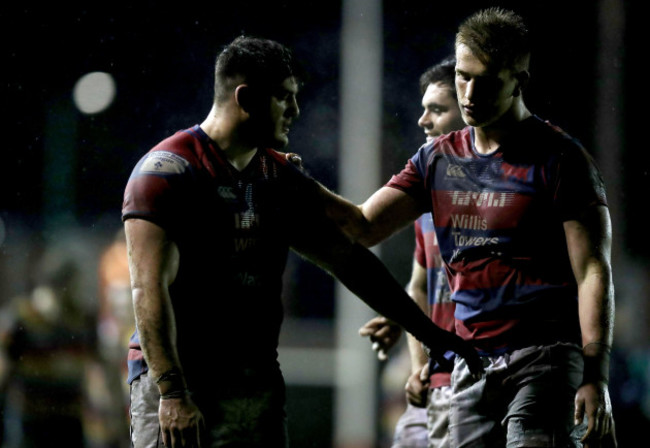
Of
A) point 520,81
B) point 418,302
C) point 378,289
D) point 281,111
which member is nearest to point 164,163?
point 281,111

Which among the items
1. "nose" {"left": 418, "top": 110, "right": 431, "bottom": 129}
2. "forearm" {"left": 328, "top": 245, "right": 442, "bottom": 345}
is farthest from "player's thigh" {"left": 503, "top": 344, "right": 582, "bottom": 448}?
"nose" {"left": 418, "top": 110, "right": 431, "bottom": 129}

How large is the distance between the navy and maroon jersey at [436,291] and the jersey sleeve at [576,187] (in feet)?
3.27

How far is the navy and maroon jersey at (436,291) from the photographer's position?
4.41 m

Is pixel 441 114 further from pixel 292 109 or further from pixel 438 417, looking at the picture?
pixel 438 417

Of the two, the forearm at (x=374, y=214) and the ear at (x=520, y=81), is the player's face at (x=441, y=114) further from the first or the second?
Result: the ear at (x=520, y=81)

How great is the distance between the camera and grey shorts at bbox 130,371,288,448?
3.28 m

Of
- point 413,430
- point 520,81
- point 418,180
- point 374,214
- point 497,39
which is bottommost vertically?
point 413,430

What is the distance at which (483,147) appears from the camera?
371cm

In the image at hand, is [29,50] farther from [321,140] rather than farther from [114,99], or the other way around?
[321,140]

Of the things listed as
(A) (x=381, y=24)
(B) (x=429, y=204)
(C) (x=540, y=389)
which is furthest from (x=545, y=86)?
(C) (x=540, y=389)

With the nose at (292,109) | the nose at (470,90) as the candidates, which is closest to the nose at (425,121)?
the nose at (470,90)

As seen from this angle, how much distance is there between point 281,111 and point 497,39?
85 cm

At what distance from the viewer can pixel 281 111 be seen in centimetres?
361

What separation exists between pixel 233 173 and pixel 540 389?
1327mm
